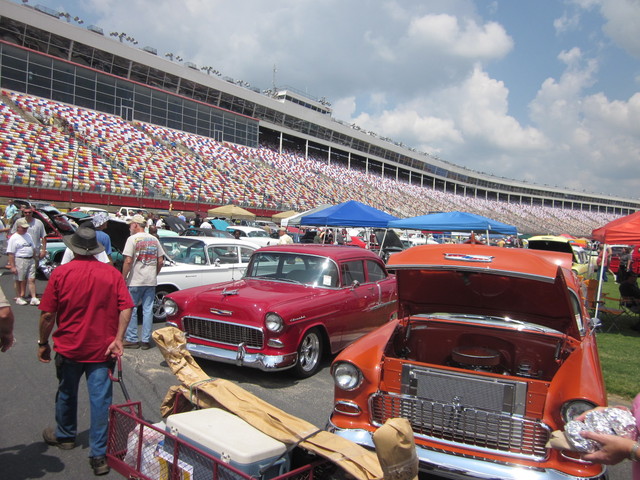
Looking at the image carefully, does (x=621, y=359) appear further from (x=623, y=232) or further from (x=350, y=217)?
(x=350, y=217)

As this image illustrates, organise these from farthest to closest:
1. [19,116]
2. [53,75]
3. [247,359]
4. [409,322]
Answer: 1. [53,75]
2. [19,116]
3. [247,359]
4. [409,322]

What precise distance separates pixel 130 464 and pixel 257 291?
10.0 feet

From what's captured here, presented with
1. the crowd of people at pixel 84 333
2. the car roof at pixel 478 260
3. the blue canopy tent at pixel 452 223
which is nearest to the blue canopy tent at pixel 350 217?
the blue canopy tent at pixel 452 223

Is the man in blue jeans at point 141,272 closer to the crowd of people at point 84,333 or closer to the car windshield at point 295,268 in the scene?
the car windshield at point 295,268

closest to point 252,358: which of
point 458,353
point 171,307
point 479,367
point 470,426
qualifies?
point 171,307

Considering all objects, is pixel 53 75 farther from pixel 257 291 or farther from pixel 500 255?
pixel 500 255

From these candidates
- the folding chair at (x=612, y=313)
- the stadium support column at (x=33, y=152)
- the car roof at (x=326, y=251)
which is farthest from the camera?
the stadium support column at (x=33, y=152)

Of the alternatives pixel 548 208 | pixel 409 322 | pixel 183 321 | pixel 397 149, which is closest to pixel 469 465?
pixel 409 322

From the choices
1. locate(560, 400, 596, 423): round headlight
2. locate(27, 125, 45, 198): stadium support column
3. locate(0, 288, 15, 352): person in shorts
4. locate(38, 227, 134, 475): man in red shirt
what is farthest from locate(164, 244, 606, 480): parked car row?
locate(27, 125, 45, 198): stadium support column

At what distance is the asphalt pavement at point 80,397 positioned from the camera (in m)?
3.29

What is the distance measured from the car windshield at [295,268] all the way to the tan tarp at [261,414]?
118 inches

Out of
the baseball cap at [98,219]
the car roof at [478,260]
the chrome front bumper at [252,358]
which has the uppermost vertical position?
the baseball cap at [98,219]

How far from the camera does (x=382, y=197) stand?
5531cm

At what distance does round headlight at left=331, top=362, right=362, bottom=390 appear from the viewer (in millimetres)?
3496
